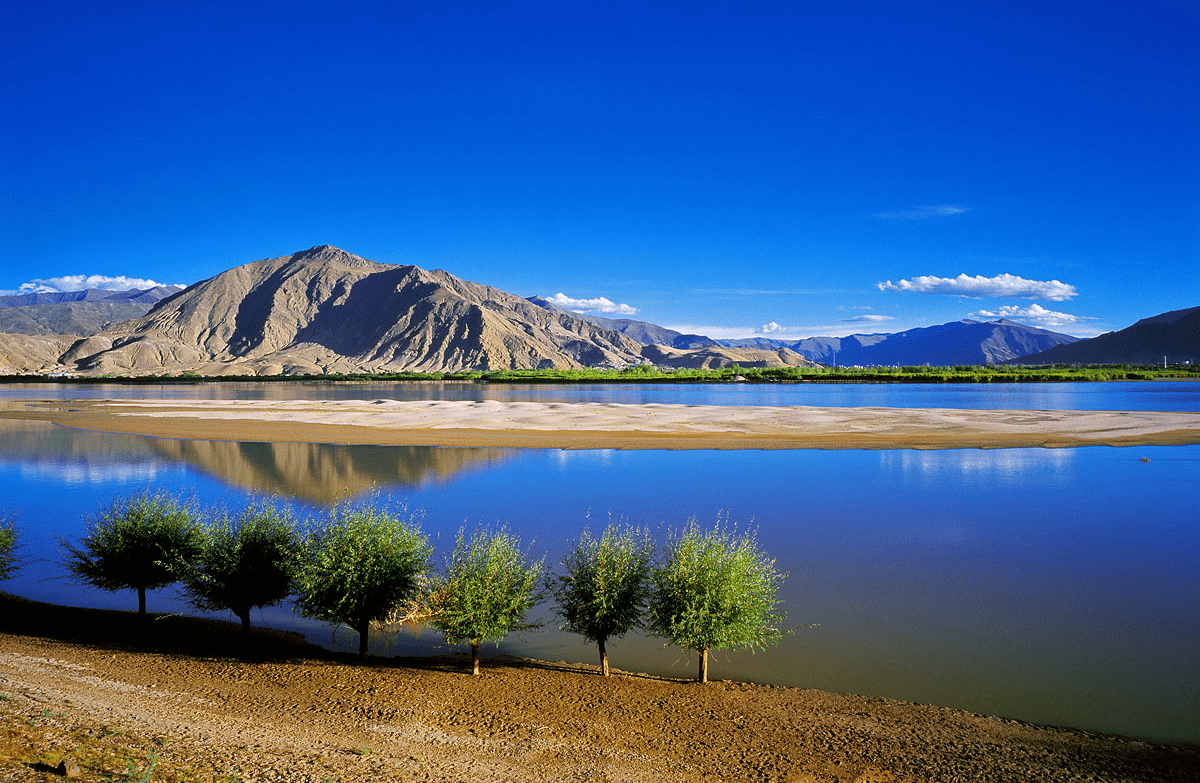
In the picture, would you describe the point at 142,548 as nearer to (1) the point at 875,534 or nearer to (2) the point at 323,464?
(1) the point at 875,534

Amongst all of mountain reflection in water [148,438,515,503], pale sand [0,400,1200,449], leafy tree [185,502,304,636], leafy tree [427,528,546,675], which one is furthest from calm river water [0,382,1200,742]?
pale sand [0,400,1200,449]

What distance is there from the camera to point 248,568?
11133 millimetres

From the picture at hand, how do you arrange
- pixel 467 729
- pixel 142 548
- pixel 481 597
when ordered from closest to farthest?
1. pixel 467 729
2. pixel 481 597
3. pixel 142 548

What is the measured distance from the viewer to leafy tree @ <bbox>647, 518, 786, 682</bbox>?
9461 millimetres

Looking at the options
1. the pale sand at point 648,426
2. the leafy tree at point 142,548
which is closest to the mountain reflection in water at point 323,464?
the pale sand at point 648,426

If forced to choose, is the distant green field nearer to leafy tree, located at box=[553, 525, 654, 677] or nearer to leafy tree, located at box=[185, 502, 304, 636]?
leafy tree, located at box=[185, 502, 304, 636]

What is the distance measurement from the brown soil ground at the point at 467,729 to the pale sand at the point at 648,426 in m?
28.7

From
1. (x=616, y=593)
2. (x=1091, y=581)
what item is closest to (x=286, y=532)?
(x=616, y=593)

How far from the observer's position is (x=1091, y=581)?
14250mm

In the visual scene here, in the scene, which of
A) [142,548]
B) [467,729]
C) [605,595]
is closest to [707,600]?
[605,595]

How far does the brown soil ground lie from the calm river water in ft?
3.07

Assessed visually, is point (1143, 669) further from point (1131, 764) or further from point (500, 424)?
point (500, 424)

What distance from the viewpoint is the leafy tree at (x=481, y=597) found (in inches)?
378

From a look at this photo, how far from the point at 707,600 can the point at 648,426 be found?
37.5 meters
